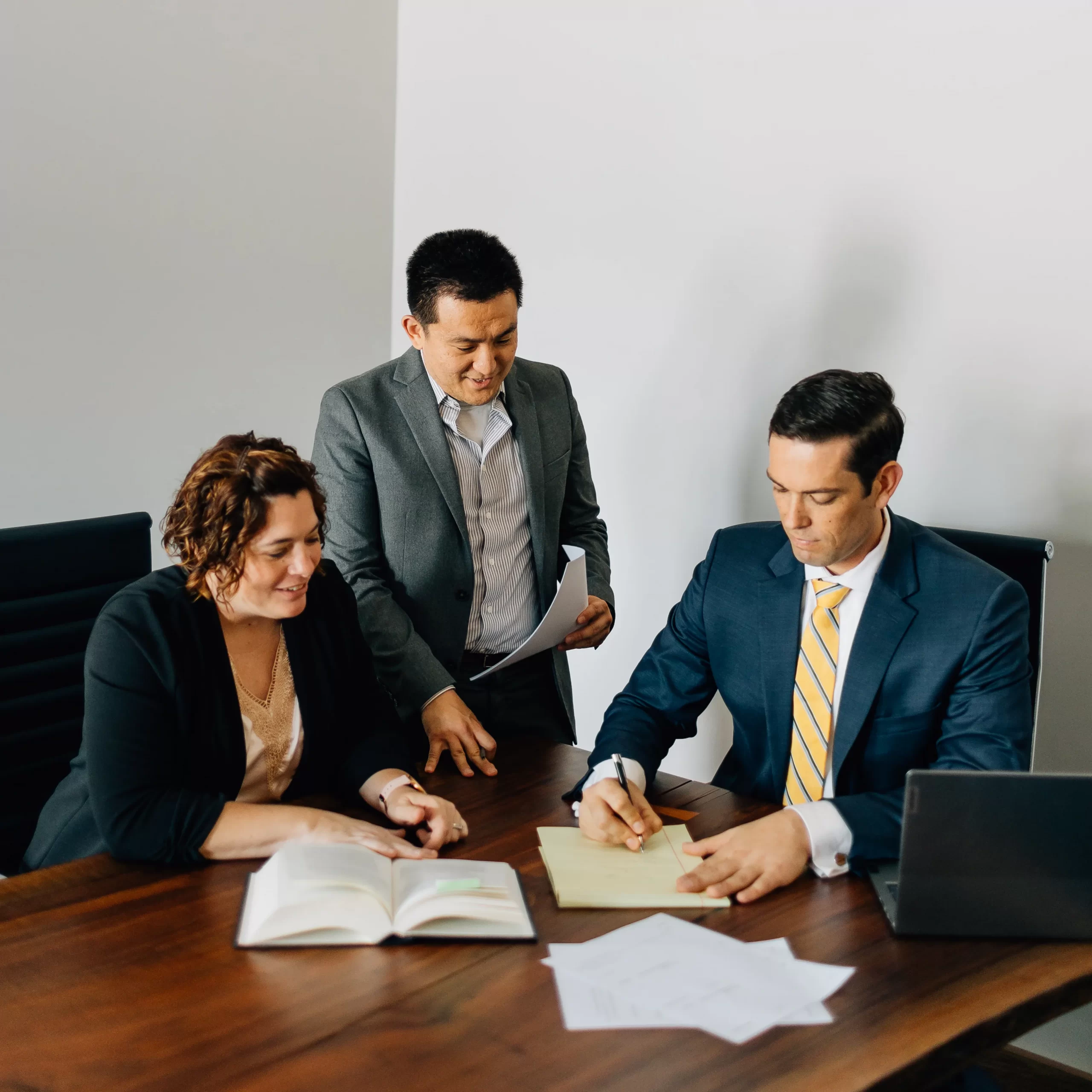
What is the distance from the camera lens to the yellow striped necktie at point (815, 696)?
2039mm

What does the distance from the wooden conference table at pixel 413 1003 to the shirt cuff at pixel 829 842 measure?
0.04 meters

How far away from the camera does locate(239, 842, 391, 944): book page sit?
147 cm

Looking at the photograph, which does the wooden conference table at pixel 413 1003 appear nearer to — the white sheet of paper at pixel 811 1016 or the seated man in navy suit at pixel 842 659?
the white sheet of paper at pixel 811 1016

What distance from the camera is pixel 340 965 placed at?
143 centimetres

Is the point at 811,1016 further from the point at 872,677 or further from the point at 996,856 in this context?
the point at 872,677

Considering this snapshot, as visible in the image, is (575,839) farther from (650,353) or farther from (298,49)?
(298,49)

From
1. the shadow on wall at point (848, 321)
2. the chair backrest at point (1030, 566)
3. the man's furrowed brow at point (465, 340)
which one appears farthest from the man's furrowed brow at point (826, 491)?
the shadow on wall at point (848, 321)

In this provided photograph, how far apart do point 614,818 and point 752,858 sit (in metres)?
0.24

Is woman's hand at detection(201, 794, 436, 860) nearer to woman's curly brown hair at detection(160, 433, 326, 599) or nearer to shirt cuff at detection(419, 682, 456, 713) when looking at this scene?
woman's curly brown hair at detection(160, 433, 326, 599)

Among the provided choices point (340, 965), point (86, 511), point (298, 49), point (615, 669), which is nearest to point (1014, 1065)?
point (615, 669)

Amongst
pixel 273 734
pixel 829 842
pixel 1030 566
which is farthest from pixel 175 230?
pixel 829 842

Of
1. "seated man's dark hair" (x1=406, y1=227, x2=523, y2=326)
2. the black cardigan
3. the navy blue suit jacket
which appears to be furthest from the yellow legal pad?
"seated man's dark hair" (x1=406, y1=227, x2=523, y2=326)

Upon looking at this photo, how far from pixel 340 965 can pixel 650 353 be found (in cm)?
229

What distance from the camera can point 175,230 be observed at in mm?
3514
